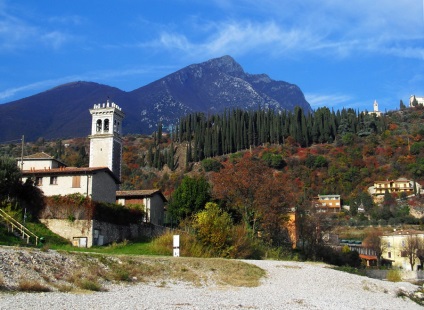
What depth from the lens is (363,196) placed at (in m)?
93.9

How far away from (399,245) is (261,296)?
192 ft

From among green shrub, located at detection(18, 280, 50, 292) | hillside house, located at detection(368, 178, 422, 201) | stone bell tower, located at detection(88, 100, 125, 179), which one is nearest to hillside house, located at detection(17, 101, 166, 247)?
stone bell tower, located at detection(88, 100, 125, 179)

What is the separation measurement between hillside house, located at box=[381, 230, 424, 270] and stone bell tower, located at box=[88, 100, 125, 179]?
1589 inches

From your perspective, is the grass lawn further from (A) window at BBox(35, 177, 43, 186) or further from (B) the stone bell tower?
(B) the stone bell tower

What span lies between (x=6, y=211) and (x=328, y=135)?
104 metres

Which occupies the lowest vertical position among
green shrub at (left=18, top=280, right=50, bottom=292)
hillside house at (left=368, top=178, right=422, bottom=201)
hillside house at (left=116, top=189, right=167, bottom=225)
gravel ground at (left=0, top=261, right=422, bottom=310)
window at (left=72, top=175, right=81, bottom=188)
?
gravel ground at (left=0, top=261, right=422, bottom=310)

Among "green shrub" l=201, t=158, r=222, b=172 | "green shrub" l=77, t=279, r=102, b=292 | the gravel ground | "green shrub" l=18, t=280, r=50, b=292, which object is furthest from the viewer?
"green shrub" l=201, t=158, r=222, b=172

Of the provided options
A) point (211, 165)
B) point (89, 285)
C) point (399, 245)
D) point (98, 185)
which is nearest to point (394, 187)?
point (399, 245)

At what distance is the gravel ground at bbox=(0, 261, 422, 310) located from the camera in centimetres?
1644

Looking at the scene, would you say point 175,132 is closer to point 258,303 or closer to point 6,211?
point 6,211

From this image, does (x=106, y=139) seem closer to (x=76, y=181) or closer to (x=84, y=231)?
(x=76, y=181)

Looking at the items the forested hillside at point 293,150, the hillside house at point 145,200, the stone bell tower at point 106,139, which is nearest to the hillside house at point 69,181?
the hillside house at point 145,200

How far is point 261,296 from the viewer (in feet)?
73.5

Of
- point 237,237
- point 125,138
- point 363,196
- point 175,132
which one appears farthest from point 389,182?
point 125,138
